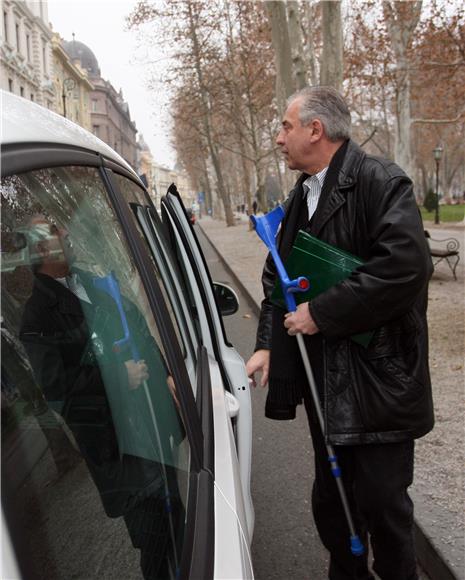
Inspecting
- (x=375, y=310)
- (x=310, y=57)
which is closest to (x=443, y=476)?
(x=375, y=310)

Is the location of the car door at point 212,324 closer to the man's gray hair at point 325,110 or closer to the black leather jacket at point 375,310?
the black leather jacket at point 375,310

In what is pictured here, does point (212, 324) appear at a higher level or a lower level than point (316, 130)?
lower

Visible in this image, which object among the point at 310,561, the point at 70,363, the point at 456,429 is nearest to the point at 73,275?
the point at 70,363

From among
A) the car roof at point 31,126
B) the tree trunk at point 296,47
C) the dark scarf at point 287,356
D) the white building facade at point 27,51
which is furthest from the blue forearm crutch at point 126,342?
the white building facade at point 27,51

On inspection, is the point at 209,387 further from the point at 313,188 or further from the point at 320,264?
the point at 313,188

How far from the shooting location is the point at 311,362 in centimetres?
233

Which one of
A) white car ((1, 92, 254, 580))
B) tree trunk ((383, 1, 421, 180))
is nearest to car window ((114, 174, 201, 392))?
white car ((1, 92, 254, 580))

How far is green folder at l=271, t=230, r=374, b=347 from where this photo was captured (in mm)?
2080

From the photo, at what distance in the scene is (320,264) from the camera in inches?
83.7

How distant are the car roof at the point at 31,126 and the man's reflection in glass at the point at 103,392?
16cm

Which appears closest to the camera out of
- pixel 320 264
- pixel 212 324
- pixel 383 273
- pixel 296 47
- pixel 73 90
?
pixel 383 273

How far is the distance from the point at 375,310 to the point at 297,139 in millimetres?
709

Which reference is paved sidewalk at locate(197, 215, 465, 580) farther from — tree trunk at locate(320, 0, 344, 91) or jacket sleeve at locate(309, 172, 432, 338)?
tree trunk at locate(320, 0, 344, 91)

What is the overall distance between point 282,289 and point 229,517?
940mm
